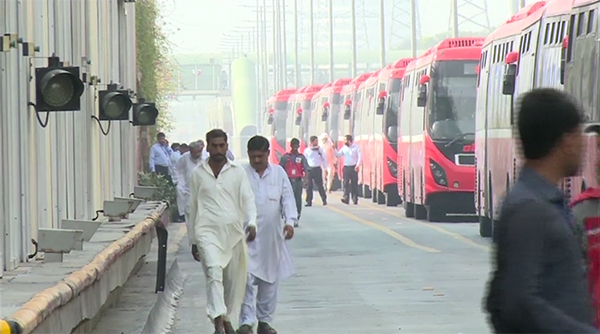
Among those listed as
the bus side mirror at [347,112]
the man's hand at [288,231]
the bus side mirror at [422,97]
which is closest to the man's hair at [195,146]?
the man's hand at [288,231]

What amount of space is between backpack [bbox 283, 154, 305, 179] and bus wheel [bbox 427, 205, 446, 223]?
2674 mm

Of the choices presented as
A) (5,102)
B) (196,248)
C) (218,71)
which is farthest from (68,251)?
(218,71)

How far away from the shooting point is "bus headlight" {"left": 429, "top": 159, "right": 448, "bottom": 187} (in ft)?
108

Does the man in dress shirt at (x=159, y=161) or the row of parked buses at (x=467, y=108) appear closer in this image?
the row of parked buses at (x=467, y=108)

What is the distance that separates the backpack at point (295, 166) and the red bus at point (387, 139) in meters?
10.1

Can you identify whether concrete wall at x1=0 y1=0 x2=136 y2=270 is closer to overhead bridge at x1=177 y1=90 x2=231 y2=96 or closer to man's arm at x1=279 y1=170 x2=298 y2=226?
man's arm at x1=279 y1=170 x2=298 y2=226

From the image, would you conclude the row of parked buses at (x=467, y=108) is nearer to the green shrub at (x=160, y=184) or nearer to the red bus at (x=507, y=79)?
the red bus at (x=507, y=79)

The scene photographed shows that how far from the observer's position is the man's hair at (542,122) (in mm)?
5234

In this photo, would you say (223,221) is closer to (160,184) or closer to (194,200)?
(194,200)

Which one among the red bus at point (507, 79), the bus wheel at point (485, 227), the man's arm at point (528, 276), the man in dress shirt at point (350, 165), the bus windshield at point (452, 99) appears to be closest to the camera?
the man's arm at point (528, 276)

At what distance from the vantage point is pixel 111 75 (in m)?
21.7

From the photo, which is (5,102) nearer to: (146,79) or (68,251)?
(68,251)

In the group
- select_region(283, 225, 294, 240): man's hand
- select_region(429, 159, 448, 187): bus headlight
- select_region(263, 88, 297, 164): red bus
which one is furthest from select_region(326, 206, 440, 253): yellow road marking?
select_region(263, 88, 297, 164): red bus

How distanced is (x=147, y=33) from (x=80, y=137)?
57.0 feet
